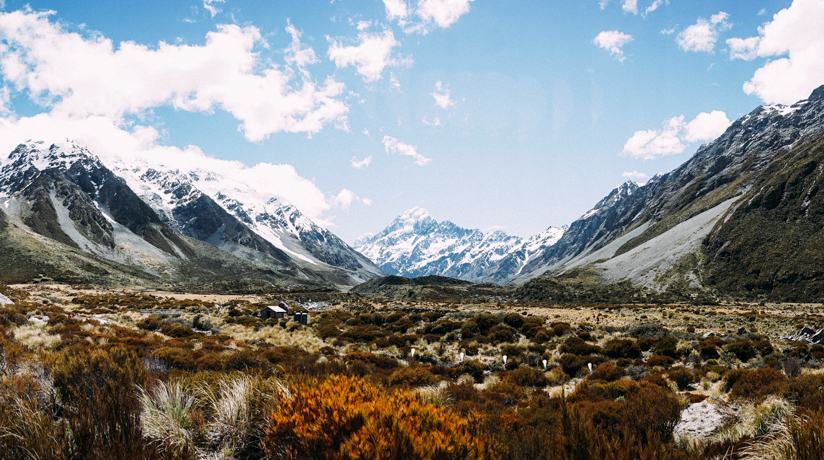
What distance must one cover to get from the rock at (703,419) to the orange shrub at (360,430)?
235 inches

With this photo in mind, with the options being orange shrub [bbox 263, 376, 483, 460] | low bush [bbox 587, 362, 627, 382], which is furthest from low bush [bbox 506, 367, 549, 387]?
orange shrub [bbox 263, 376, 483, 460]

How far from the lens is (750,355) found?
1655 cm

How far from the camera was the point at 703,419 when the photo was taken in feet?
24.9

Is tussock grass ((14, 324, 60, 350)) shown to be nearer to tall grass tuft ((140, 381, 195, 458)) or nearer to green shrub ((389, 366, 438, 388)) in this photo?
tall grass tuft ((140, 381, 195, 458))

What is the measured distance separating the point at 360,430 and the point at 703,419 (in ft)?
26.2

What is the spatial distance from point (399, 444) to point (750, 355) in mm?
20779

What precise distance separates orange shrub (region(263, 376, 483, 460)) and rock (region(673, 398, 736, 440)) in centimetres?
597

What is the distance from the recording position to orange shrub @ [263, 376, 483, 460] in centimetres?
362

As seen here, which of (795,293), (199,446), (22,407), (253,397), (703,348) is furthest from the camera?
(795,293)

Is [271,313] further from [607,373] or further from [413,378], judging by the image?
[607,373]

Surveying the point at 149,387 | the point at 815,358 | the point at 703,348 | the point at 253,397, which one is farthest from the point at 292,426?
the point at 815,358

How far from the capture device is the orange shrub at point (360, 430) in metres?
3.62

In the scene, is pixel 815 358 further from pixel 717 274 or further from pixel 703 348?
pixel 717 274

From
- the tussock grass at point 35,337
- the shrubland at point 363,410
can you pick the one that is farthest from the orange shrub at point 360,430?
the tussock grass at point 35,337
